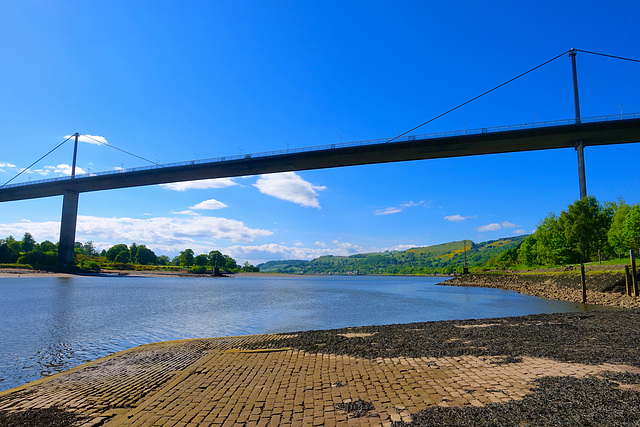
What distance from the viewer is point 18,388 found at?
9281mm

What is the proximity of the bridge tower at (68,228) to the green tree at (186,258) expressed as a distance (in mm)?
88500

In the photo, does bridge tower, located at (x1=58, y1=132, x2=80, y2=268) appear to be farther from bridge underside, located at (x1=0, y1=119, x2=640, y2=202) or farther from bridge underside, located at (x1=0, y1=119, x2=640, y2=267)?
bridge underside, located at (x1=0, y1=119, x2=640, y2=202)

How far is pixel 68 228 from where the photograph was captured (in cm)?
7825

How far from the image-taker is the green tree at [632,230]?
40397 millimetres

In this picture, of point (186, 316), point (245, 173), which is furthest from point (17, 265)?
point (186, 316)

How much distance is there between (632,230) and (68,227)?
98.8 meters

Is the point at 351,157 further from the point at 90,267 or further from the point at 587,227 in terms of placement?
the point at 90,267

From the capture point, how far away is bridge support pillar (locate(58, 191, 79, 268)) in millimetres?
78375

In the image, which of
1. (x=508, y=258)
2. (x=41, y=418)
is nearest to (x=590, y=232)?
(x=41, y=418)

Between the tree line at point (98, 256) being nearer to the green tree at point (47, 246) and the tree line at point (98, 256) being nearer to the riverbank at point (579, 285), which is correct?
the green tree at point (47, 246)

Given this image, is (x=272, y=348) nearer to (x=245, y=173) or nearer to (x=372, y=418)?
(x=372, y=418)

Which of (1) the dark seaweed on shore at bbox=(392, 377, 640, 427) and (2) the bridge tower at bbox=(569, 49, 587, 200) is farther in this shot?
(2) the bridge tower at bbox=(569, 49, 587, 200)

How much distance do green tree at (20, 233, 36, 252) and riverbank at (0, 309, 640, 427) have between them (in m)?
153

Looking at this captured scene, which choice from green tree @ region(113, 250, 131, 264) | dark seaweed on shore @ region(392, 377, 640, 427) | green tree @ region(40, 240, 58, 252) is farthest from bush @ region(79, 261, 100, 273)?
dark seaweed on shore @ region(392, 377, 640, 427)
